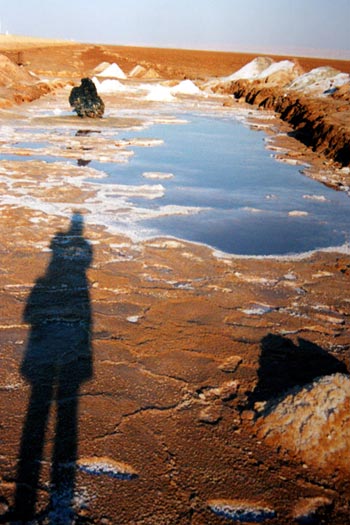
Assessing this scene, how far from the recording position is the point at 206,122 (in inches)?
688

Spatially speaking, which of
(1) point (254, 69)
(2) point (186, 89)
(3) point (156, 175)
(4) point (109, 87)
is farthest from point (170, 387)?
(1) point (254, 69)

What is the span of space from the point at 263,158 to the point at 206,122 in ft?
23.5

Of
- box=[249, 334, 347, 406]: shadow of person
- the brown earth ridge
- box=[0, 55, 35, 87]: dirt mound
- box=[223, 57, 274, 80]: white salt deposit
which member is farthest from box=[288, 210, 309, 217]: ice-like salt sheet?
box=[223, 57, 274, 80]: white salt deposit

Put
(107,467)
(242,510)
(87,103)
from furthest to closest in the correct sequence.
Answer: (87,103)
(107,467)
(242,510)

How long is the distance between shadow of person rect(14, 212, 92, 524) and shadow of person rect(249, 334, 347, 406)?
3.52 feet

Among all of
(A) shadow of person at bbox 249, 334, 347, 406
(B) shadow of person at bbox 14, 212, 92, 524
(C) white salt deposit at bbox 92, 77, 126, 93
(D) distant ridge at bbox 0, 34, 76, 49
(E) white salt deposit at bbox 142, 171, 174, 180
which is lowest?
(B) shadow of person at bbox 14, 212, 92, 524

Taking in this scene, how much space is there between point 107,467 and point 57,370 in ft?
2.80

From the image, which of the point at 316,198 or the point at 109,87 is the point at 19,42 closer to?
the point at 109,87

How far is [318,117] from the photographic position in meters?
14.4

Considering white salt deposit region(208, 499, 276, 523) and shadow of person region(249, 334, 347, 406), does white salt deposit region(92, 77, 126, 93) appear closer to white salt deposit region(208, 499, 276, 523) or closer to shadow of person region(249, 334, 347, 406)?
shadow of person region(249, 334, 347, 406)

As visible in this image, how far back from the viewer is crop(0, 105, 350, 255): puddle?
18.9 feet

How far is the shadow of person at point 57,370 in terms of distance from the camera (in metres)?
2.13

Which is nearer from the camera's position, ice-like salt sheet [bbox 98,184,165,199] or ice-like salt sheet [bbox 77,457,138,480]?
ice-like salt sheet [bbox 77,457,138,480]

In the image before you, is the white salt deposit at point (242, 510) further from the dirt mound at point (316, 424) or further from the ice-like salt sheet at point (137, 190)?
the ice-like salt sheet at point (137, 190)
